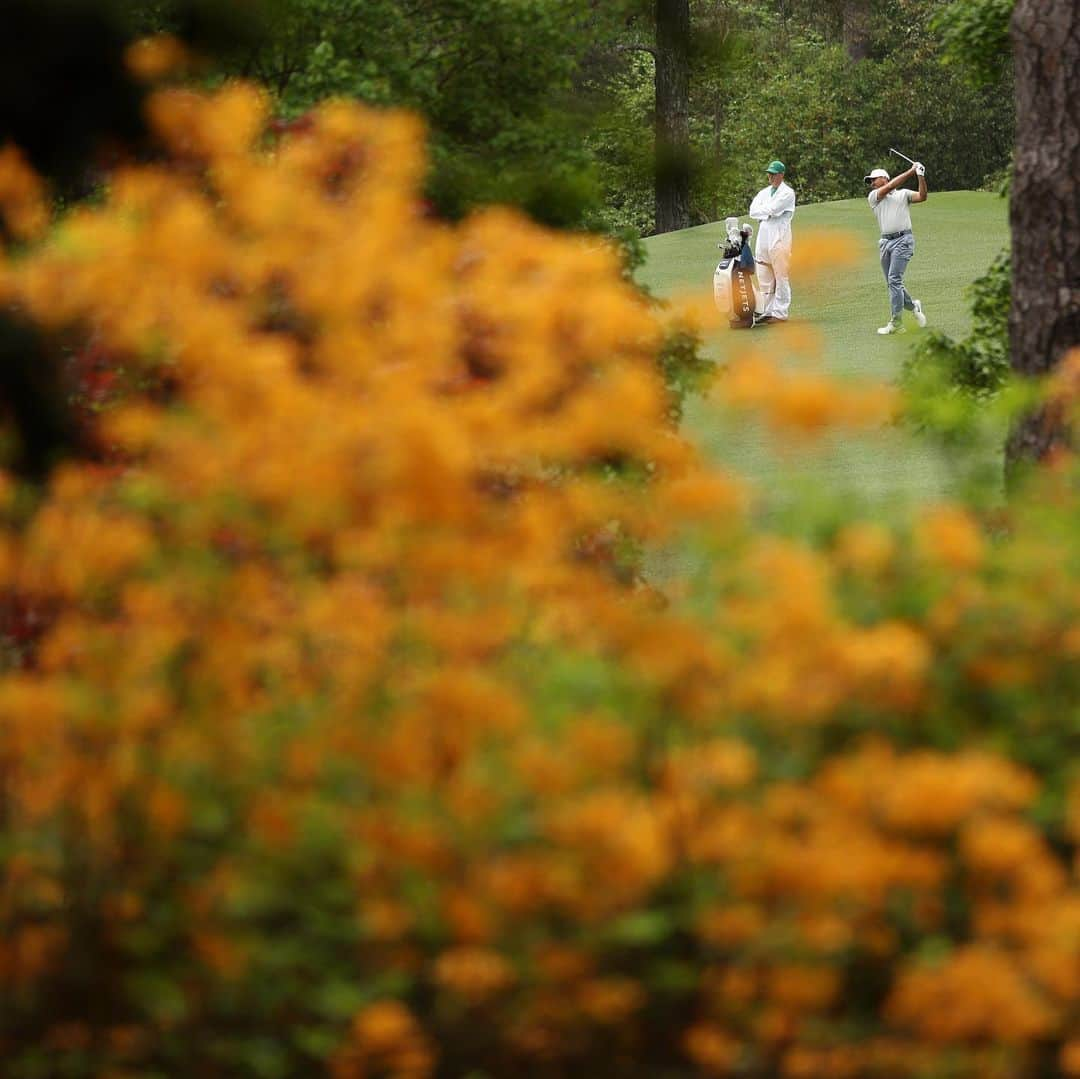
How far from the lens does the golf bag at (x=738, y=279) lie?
20172mm

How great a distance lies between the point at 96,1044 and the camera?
337cm

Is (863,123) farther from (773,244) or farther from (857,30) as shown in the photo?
(773,244)

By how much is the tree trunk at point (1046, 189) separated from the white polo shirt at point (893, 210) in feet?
37.5

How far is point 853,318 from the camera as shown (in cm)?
2103

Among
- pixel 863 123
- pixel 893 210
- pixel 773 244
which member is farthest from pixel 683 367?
pixel 863 123

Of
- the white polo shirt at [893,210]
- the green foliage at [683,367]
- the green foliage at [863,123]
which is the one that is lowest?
the green foliage at [683,367]

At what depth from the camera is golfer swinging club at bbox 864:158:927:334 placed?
1900 centimetres

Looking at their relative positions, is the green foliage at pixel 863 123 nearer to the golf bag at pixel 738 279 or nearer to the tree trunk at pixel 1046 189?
the golf bag at pixel 738 279

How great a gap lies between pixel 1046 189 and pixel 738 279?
1260 centimetres

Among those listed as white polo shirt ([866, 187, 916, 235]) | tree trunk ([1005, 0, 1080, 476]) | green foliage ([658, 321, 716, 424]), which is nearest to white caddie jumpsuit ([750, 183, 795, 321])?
white polo shirt ([866, 187, 916, 235])

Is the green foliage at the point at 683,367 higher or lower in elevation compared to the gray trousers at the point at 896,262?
lower

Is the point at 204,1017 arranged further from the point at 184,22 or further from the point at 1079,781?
the point at 184,22

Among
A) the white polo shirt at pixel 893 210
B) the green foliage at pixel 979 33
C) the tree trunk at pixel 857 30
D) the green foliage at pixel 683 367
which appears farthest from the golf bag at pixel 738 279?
the tree trunk at pixel 857 30

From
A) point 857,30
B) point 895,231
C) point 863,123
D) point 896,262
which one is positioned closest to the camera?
point 896,262
